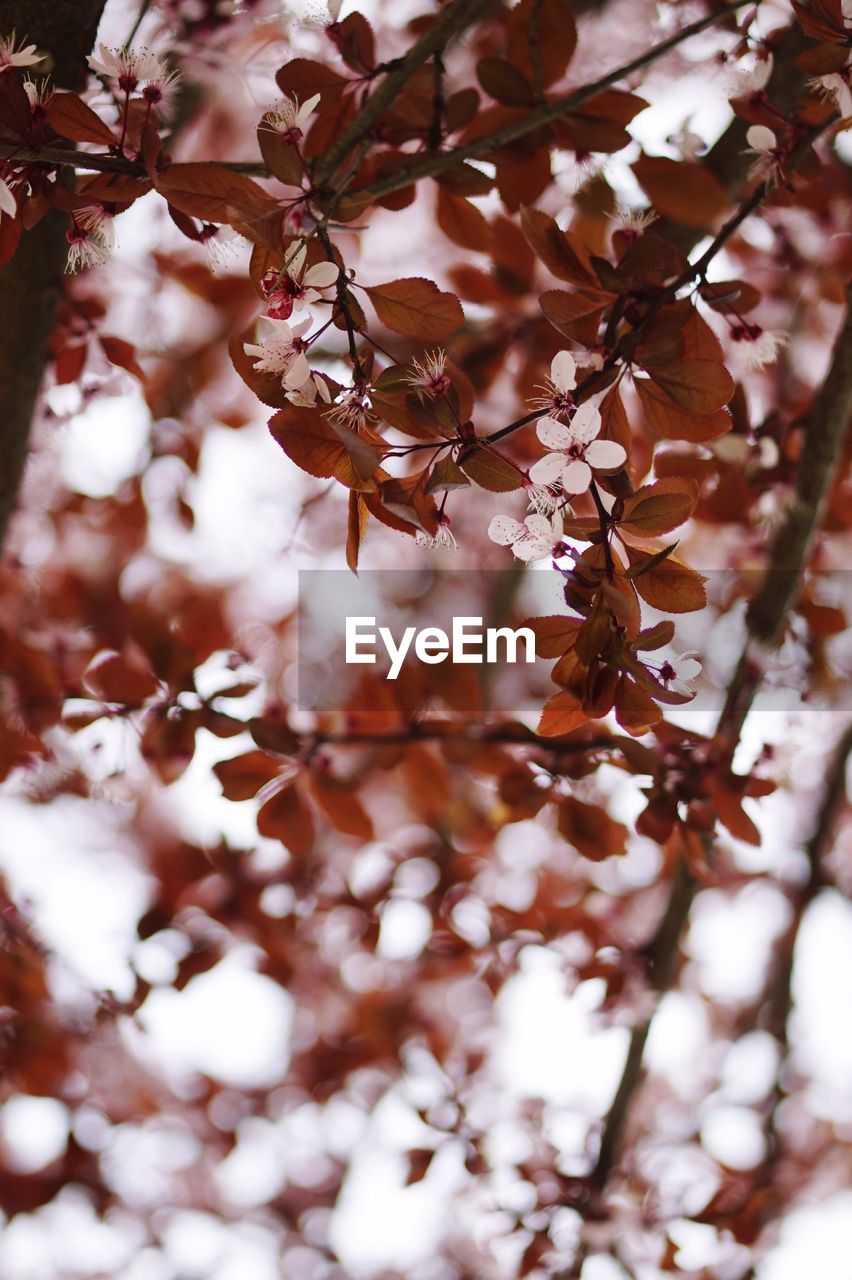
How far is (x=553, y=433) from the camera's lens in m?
0.67

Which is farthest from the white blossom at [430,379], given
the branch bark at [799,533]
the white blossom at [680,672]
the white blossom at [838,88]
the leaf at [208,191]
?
the branch bark at [799,533]

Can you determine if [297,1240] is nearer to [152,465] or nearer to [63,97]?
[152,465]

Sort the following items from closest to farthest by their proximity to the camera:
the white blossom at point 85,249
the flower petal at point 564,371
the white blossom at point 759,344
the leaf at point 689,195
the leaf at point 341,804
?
the leaf at point 689,195 < the flower petal at point 564,371 < the white blossom at point 85,249 < the white blossom at point 759,344 < the leaf at point 341,804

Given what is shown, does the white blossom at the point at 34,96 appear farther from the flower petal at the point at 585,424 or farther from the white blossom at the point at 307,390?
the flower petal at the point at 585,424

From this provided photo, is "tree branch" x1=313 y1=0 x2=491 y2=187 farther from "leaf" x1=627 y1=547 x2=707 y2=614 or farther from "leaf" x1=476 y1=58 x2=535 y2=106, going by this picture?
"leaf" x1=627 y1=547 x2=707 y2=614

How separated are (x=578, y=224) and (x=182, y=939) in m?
1.16

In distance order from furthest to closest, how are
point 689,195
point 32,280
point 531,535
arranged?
point 32,280 < point 531,535 < point 689,195

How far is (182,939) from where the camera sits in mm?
1492

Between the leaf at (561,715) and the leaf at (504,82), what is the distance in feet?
1.91

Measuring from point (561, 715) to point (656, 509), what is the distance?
0.17 metres

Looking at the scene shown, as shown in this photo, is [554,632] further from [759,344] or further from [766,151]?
[766,151]

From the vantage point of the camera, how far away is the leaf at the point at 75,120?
2.39ft

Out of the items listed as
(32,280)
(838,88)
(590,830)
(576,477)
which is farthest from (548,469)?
(32,280)

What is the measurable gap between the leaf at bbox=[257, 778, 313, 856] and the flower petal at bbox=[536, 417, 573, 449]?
58 cm
